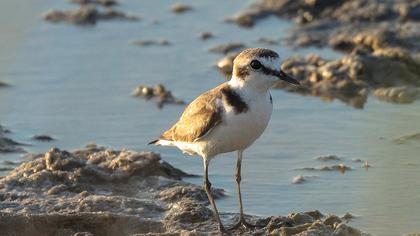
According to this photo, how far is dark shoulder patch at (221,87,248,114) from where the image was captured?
6.51 m

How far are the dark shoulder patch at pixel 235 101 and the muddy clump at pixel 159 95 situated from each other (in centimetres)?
294

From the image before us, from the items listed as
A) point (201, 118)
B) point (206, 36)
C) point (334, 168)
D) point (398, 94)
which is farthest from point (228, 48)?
point (201, 118)

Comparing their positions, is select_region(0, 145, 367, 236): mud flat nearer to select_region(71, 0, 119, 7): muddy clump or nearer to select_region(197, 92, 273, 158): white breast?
select_region(197, 92, 273, 158): white breast

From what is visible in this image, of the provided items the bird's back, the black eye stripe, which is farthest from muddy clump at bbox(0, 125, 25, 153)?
the black eye stripe

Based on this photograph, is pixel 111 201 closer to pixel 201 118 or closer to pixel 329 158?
pixel 201 118

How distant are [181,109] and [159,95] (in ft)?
1.14

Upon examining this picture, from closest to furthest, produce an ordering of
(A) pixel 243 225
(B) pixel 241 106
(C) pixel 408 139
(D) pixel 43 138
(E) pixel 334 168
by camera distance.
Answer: (B) pixel 241 106 < (A) pixel 243 225 < (E) pixel 334 168 < (C) pixel 408 139 < (D) pixel 43 138

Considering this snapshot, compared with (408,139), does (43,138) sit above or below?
below

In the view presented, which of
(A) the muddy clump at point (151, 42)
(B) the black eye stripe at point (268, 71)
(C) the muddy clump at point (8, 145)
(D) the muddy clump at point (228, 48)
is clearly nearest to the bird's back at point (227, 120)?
(B) the black eye stripe at point (268, 71)

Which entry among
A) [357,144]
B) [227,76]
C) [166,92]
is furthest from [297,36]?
[357,144]

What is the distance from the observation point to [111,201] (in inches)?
286

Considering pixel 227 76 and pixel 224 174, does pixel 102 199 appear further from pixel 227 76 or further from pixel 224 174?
pixel 227 76

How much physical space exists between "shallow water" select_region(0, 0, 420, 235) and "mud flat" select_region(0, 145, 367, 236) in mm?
312

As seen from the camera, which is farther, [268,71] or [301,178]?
[301,178]
